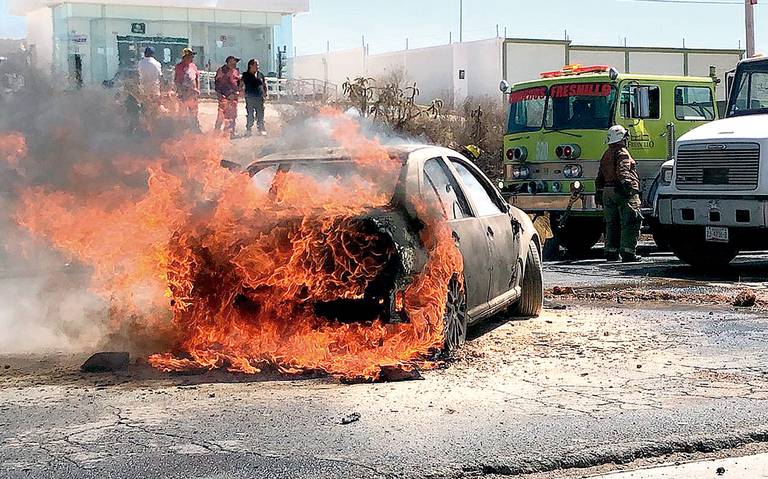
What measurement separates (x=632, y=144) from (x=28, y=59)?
32.4 ft

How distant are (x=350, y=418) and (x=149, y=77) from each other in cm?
658

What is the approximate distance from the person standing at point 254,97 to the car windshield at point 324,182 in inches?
59.6

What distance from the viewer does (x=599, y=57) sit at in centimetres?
6075

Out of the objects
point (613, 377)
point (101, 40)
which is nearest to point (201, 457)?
point (613, 377)

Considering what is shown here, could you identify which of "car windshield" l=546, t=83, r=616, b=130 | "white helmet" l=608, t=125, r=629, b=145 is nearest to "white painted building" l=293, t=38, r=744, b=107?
"car windshield" l=546, t=83, r=616, b=130

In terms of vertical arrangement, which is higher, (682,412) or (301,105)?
(301,105)

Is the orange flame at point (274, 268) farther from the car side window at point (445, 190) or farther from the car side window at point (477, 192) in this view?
the car side window at point (477, 192)

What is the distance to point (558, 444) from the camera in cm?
556

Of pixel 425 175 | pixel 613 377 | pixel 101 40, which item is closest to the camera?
pixel 613 377

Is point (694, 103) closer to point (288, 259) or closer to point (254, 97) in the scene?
point (254, 97)

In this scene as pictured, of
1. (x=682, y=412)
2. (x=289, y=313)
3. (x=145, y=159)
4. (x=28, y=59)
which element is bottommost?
(x=682, y=412)

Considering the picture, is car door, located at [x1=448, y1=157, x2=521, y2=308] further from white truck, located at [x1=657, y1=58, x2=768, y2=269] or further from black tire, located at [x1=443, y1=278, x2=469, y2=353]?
white truck, located at [x1=657, y1=58, x2=768, y2=269]

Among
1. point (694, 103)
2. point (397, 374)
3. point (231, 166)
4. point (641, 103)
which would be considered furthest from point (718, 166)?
point (397, 374)

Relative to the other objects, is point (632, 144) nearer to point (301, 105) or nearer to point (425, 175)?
point (301, 105)
